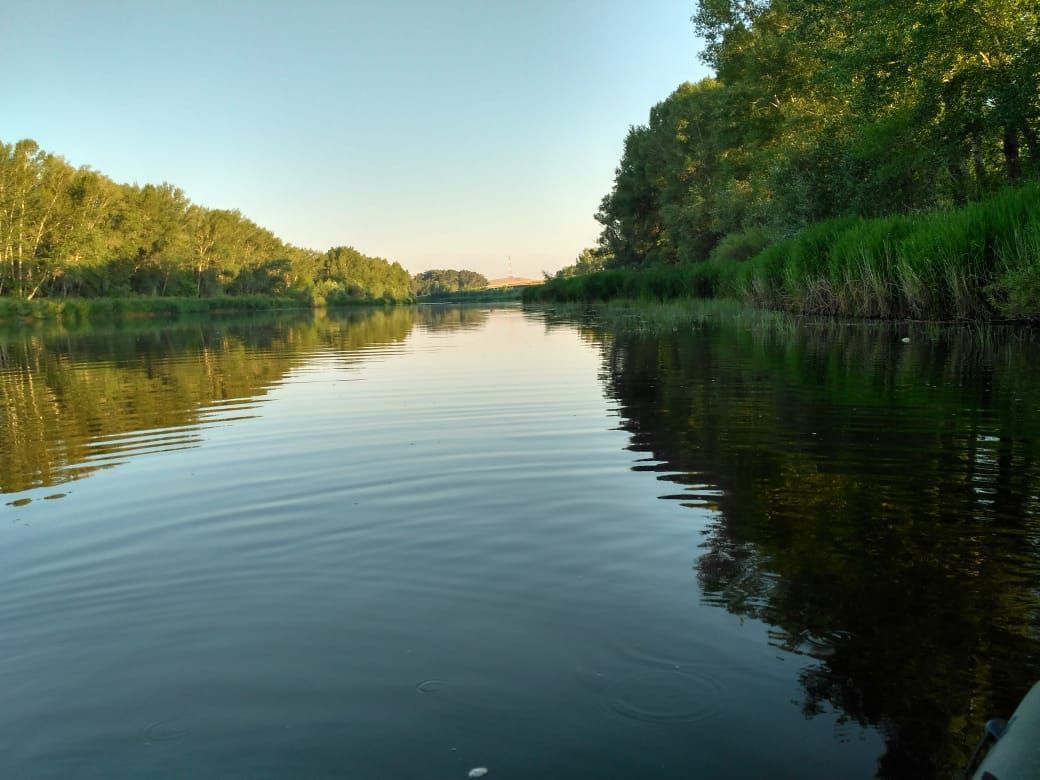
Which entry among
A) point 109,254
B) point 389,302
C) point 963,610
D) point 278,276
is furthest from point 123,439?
point 389,302

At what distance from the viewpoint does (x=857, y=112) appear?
1108 inches

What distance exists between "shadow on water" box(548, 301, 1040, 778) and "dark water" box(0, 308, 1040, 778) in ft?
0.07

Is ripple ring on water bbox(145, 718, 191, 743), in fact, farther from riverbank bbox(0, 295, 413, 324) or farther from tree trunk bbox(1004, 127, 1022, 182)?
riverbank bbox(0, 295, 413, 324)

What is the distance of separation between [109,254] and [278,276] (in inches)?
2565

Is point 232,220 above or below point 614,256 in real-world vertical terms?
above

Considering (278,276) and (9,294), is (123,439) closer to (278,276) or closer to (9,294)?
(9,294)

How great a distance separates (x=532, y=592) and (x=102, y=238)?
9045 cm

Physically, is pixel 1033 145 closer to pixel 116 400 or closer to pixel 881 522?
pixel 881 522

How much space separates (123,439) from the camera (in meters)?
9.47

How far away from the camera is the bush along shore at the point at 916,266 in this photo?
49.4 feet

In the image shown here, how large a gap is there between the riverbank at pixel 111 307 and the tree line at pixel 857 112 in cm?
5608

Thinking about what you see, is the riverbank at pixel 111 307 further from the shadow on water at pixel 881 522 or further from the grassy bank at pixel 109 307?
the shadow on water at pixel 881 522

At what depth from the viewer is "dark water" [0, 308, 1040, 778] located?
2.72m

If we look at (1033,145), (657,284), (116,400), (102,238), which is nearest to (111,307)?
(102,238)
